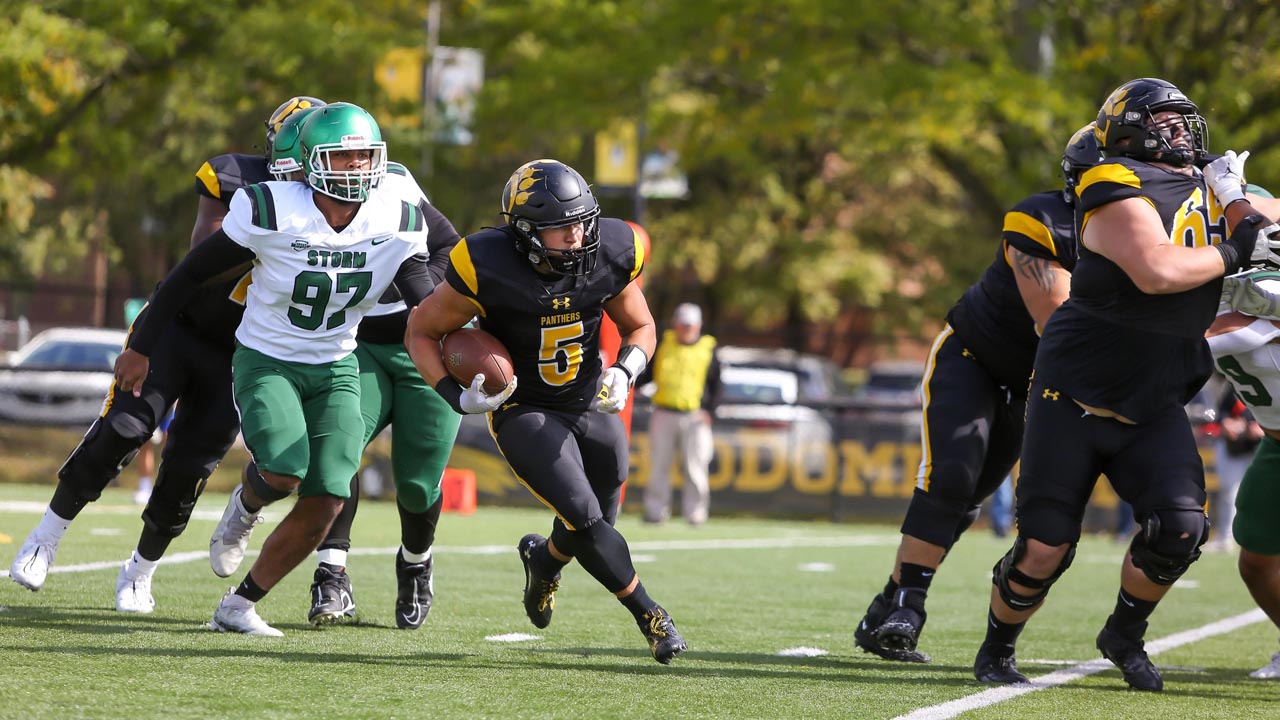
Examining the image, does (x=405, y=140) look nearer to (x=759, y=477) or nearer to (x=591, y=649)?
(x=759, y=477)

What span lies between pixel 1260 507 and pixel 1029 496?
1092 millimetres

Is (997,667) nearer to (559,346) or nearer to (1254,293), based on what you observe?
(1254,293)

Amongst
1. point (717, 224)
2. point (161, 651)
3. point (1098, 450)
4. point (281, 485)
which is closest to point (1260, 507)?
point (1098, 450)

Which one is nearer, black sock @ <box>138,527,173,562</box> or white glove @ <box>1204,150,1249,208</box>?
white glove @ <box>1204,150,1249,208</box>

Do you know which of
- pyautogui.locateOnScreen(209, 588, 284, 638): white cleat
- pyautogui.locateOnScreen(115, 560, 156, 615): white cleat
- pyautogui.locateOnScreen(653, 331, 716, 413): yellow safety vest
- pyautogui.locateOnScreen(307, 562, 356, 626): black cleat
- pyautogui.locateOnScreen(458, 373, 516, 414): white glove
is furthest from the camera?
pyautogui.locateOnScreen(653, 331, 716, 413): yellow safety vest

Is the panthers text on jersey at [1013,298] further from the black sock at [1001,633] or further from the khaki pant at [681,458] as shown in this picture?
the khaki pant at [681,458]

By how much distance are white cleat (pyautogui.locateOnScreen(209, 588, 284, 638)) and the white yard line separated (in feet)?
8.05

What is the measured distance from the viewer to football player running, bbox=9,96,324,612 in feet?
21.2

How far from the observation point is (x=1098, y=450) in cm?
541

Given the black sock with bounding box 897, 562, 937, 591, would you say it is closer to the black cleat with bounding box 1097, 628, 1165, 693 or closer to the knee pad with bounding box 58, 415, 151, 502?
the black cleat with bounding box 1097, 628, 1165, 693

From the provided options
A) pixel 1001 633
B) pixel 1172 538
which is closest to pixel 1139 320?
pixel 1172 538

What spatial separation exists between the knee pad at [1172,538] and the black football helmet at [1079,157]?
1.23 metres

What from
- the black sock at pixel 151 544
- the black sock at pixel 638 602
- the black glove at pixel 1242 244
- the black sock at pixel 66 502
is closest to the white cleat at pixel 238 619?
the black sock at pixel 151 544

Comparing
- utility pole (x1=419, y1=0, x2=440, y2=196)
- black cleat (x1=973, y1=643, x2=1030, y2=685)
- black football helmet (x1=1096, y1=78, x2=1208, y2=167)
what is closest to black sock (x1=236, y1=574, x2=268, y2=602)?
black cleat (x1=973, y1=643, x2=1030, y2=685)
